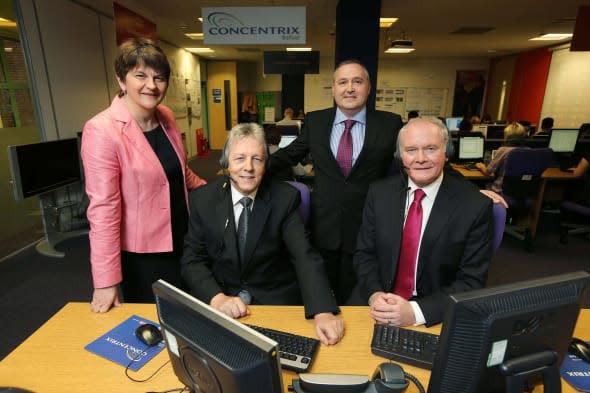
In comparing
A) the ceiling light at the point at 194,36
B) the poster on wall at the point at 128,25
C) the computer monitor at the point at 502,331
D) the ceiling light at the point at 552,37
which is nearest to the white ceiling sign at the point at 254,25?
the poster on wall at the point at 128,25

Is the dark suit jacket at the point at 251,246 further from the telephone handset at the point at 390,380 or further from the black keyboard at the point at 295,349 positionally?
the telephone handset at the point at 390,380

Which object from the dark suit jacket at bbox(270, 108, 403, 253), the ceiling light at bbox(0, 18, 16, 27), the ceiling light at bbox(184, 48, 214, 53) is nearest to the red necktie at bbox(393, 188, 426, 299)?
the dark suit jacket at bbox(270, 108, 403, 253)

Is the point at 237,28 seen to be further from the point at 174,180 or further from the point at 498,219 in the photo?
the point at 498,219

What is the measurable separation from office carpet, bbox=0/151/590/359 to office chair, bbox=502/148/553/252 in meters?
0.29

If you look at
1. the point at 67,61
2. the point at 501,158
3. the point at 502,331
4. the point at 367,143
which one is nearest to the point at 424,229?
the point at 367,143

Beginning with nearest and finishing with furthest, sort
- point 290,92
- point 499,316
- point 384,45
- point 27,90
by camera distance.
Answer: point 499,316 < point 27,90 < point 384,45 < point 290,92

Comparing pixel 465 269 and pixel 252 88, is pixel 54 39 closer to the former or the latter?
pixel 465 269

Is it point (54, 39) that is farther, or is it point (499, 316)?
point (54, 39)

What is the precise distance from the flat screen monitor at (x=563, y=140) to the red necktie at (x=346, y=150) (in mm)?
5007

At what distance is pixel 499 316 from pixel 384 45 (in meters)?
9.84

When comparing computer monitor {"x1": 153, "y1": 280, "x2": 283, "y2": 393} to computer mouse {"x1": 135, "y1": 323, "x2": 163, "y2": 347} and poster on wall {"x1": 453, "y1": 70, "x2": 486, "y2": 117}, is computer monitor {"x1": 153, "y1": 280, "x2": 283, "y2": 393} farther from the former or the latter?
poster on wall {"x1": 453, "y1": 70, "x2": 486, "y2": 117}

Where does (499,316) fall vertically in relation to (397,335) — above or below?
above

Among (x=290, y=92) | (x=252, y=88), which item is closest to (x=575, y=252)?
(x=290, y=92)

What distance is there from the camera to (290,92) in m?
11.5
